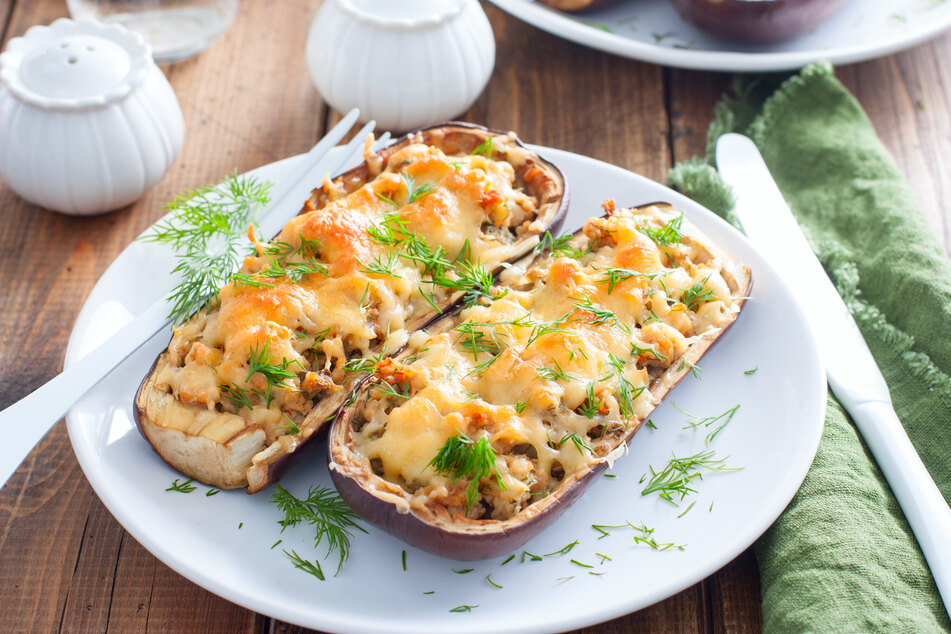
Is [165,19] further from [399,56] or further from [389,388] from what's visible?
[389,388]

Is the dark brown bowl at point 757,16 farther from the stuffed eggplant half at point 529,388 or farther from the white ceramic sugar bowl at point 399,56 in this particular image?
the stuffed eggplant half at point 529,388

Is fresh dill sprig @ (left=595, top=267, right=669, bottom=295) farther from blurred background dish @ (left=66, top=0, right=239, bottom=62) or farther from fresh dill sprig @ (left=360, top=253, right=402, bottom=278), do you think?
blurred background dish @ (left=66, top=0, right=239, bottom=62)

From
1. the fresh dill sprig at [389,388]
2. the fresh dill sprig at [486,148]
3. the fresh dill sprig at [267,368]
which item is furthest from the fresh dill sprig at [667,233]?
the fresh dill sprig at [267,368]

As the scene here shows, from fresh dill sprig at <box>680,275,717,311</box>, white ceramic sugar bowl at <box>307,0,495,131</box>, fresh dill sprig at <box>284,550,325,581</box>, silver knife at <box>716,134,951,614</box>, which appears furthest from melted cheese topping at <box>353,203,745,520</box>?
white ceramic sugar bowl at <box>307,0,495,131</box>

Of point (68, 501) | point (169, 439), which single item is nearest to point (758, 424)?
point (169, 439)

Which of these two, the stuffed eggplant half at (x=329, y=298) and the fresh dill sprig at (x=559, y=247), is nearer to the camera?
the stuffed eggplant half at (x=329, y=298)

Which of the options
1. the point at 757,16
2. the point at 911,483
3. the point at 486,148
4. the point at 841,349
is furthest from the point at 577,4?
the point at 911,483

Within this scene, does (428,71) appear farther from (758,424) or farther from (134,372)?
(758,424)
